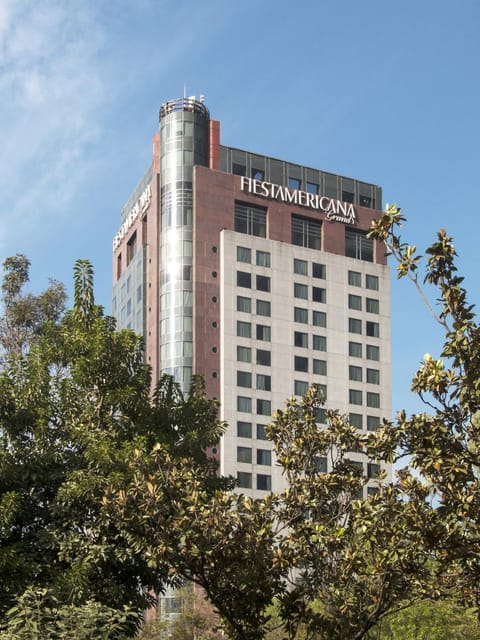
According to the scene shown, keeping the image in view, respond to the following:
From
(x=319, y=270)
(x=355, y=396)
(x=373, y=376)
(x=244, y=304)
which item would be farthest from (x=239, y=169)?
(x=355, y=396)

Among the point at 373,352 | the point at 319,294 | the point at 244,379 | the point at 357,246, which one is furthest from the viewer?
the point at 357,246

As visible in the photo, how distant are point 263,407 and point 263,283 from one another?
45.1ft

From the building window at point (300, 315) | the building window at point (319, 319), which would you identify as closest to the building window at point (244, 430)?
the building window at point (300, 315)

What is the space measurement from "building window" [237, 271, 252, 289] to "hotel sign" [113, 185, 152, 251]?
14.0 metres

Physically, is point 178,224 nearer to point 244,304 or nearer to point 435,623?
point 244,304

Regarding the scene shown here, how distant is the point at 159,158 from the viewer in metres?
114

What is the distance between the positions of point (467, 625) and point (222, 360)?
57.7 meters

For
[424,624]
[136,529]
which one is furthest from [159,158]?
[136,529]

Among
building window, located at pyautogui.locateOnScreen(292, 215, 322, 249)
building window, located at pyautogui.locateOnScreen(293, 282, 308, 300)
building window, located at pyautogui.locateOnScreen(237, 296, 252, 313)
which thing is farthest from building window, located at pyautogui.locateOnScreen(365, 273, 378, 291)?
building window, located at pyautogui.locateOnScreen(237, 296, 252, 313)

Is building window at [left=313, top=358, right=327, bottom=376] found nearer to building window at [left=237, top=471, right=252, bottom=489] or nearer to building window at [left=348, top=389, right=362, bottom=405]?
building window at [left=348, top=389, right=362, bottom=405]

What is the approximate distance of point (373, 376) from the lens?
4579 inches

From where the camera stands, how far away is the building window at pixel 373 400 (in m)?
115

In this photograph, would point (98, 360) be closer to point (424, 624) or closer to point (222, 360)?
point (424, 624)

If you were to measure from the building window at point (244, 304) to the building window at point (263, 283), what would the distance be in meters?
2.21
